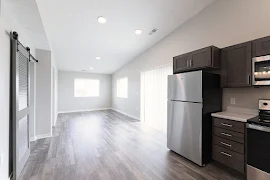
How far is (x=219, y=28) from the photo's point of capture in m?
2.75

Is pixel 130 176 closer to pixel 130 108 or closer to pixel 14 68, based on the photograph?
pixel 14 68

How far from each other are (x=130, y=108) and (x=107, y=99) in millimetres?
3036

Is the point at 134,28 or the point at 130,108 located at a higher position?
the point at 134,28

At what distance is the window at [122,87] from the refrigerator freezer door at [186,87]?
4.41m

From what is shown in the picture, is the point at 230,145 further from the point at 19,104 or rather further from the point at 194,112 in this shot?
the point at 19,104

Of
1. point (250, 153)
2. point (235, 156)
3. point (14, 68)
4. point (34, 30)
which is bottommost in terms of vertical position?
point (235, 156)

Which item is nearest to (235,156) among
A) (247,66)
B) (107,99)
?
(247,66)

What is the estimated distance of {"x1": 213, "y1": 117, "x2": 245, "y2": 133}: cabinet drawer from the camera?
2.00 meters

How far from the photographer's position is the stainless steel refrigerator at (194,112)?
2357 mm

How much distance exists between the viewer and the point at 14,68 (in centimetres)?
197

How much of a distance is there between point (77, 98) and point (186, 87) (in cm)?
735

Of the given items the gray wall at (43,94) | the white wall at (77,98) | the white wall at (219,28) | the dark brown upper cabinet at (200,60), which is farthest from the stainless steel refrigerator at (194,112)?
the white wall at (77,98)

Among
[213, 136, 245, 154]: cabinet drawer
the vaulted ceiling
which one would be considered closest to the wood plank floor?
[213, 136, 245, 154]: cabinet drawer

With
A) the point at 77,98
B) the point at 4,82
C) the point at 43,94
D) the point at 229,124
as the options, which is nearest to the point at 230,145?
the point at 229,124
